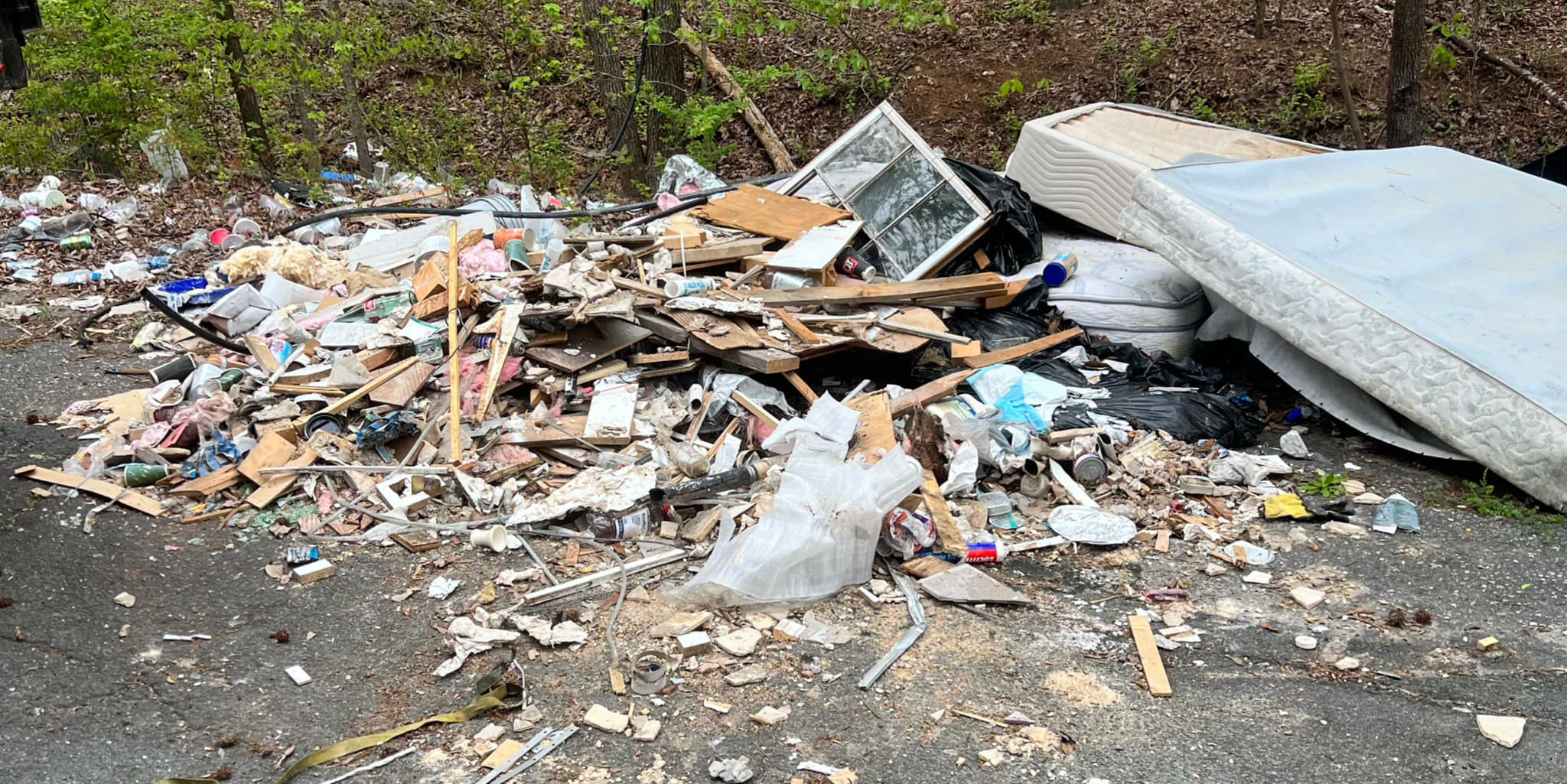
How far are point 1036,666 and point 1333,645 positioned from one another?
1.09 m

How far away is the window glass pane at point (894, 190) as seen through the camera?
7.00 metres

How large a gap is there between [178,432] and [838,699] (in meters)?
3.62

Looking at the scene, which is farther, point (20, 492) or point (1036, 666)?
point (20, 492)

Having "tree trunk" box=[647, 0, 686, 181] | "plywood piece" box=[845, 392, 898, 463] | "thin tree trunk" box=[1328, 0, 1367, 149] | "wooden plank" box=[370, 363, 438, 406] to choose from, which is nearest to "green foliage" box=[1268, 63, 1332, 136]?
"thin tree trunk" box=[1328, 0, 1367, 149]

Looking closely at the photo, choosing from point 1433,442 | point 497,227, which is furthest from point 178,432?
point 1433,442

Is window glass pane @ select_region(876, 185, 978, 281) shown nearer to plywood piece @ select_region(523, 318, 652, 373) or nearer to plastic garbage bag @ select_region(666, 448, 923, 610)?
plywood piece @ select_region(523, 318, 652, 373)

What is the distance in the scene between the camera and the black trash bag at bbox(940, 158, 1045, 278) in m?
6.80

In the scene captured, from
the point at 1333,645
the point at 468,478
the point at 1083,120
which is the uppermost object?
the point at 1083,120

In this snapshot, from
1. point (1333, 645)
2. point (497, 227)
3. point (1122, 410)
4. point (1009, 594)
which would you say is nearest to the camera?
point (1333, 645)

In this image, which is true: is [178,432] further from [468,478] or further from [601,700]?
[601,700]

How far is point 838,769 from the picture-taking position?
3.10 meters

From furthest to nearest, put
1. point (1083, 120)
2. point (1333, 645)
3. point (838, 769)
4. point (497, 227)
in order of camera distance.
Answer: point (1083, 120) < point (497, 227) < point (1333, 645) < point (838, 769)

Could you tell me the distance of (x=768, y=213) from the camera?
23.1ft

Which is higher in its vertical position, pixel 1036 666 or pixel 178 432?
pixel 178 432
